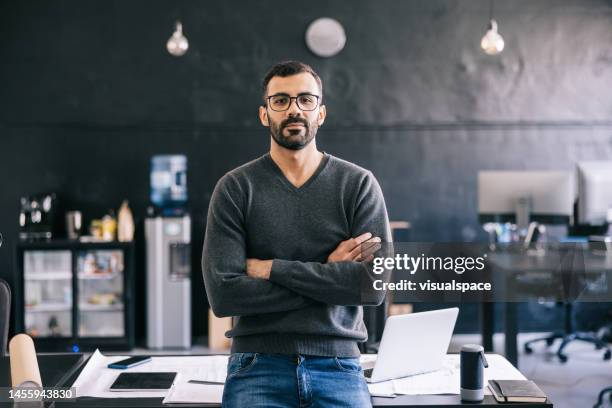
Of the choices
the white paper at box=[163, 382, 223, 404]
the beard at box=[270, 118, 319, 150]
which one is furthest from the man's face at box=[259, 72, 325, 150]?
the white paper at box=[163, 382, 223, 404]

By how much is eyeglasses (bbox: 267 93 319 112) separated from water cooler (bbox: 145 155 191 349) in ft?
14.3

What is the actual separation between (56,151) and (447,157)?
376cm

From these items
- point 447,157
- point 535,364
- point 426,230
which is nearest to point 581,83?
point 447,157

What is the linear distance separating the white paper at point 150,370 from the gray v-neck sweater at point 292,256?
427 mm

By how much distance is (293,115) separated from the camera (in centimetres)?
220

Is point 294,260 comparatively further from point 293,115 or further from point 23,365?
point 23,365

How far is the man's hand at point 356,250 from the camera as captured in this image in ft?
7.29

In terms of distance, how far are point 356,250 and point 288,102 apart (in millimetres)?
505

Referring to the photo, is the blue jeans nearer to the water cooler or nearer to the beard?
the beard

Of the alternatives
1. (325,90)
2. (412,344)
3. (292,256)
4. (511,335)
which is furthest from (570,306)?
(292,256)

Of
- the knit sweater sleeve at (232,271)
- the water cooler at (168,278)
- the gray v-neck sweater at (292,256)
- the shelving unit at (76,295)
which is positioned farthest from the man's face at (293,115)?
the shelving unit at (76,295)

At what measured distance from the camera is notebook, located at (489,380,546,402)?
7.43 feet

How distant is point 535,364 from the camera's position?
5.97 metres

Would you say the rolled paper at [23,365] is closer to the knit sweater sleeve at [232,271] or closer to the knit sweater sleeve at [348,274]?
the knit sweater sleeve at [232,271]
